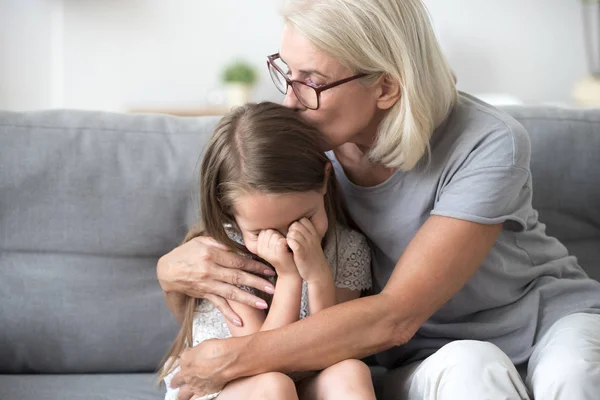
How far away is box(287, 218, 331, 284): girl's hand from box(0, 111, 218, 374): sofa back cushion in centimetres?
43

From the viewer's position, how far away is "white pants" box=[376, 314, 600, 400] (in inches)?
49.8

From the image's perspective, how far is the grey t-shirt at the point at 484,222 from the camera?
4.74ft

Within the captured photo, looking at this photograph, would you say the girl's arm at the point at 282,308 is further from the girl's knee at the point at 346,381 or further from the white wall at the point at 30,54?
the white wall at the point at 30,54

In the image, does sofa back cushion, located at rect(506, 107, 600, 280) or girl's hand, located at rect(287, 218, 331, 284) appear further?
sofa back cushion, located at rect(506, 107, 600, 280)

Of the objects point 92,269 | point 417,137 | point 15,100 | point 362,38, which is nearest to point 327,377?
point 417,137

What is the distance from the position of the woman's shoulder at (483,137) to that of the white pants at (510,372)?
1.08 ft

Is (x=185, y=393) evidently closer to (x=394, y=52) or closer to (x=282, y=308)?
(x=282, y=308)

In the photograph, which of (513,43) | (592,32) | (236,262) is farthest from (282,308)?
(592,32)

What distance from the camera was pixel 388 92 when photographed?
4.97 feet

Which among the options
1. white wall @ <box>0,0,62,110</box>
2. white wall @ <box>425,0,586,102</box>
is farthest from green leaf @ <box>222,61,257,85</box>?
white wall @ <box>425,0,586,102</box>

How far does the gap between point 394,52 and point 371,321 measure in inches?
19.3

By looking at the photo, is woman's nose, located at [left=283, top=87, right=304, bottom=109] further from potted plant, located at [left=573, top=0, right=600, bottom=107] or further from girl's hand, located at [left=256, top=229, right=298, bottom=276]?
potted plant, located at [left=573, top=0, right=600, bottom=107]

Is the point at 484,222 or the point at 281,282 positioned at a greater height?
the point at 484,222

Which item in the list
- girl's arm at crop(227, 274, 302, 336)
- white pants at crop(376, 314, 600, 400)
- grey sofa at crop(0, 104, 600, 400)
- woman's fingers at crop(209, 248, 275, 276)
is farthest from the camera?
grey sofa at crop(0, 104, 600, 400)
